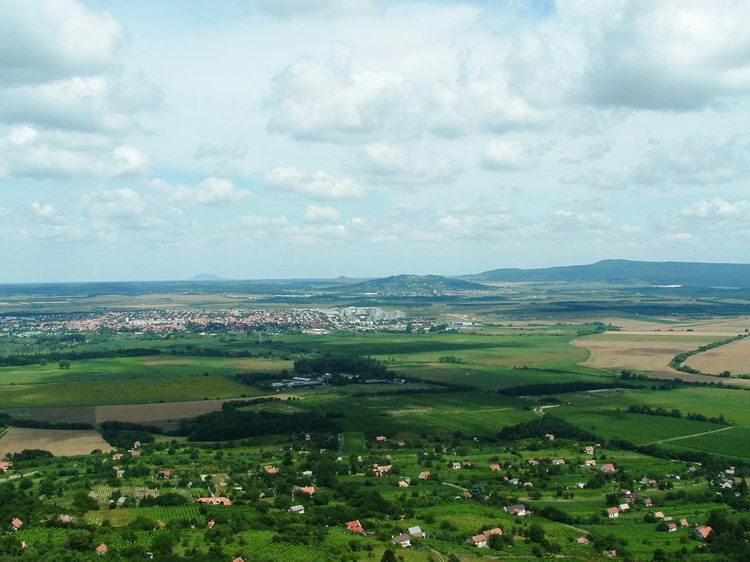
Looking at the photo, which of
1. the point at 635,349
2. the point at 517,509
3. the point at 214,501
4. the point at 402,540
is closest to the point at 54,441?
the point at 214,501

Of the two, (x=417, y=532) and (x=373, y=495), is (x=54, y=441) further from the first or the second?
(x=417, y=532)

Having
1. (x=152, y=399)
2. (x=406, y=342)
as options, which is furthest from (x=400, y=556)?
(x=406, y=342)

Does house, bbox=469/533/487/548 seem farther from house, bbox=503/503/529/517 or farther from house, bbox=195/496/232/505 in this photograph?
house, bbox=195/496/232/505

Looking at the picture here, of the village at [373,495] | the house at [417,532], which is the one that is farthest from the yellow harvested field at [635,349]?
the house at [417,532]

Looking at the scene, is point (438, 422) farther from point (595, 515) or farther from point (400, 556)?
point (400, 556)

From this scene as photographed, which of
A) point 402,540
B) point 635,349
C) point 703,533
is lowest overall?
point 703,533

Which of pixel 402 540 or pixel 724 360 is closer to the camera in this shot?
pixel 402 540
